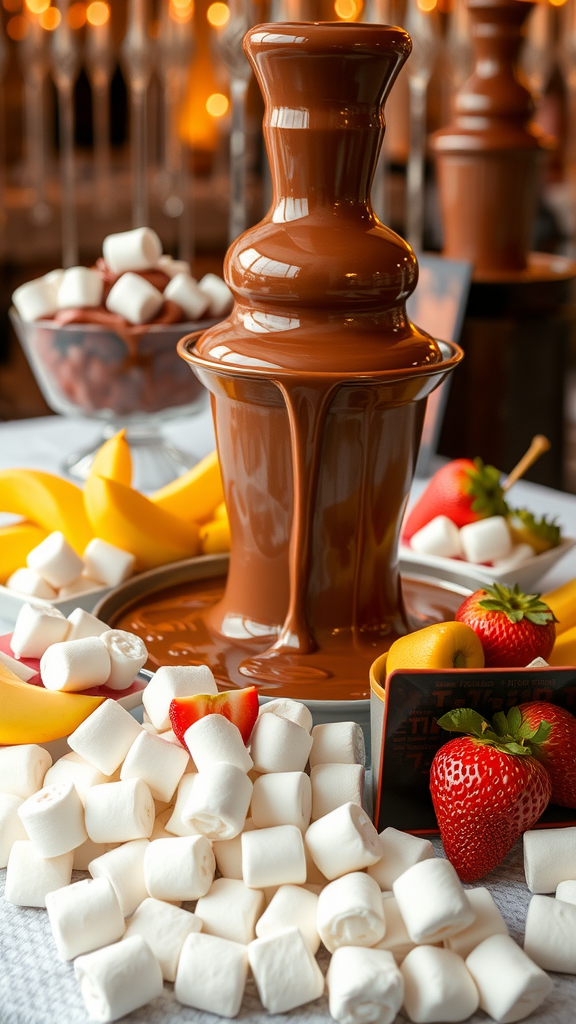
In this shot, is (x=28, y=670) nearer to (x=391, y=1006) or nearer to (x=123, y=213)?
(x=391, y=1006)

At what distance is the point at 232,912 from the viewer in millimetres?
597

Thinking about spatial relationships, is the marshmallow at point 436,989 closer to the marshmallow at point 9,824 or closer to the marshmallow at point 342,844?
the marshmallow at point 342,844

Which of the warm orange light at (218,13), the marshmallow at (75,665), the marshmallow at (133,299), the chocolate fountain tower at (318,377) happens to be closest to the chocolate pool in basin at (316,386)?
the chocolate fountain tower at (318,377)

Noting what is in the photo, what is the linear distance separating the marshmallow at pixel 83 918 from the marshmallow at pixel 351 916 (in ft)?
0.37

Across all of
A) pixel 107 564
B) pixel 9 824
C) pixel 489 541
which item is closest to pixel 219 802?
pixel 9 824

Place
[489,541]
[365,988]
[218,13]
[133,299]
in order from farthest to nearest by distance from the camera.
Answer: [218,13], [133,299], [489,541], [365,988]

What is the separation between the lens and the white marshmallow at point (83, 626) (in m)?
0.78

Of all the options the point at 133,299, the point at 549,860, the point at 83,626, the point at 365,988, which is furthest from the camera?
the point at 133,299

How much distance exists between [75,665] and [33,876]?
0.14 metres

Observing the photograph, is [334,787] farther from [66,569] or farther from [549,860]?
[66,569]

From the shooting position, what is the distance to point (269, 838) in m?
0.61

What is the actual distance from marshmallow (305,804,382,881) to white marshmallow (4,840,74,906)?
0.15 metres

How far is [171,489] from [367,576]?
0.35m

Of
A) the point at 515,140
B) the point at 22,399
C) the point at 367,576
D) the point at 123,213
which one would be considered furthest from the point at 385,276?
the point at 123,213
